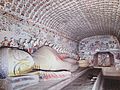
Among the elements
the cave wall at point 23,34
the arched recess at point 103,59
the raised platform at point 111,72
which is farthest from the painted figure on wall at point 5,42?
the arched recess at point 103,59

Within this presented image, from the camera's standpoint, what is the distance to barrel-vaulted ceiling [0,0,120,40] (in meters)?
5.52

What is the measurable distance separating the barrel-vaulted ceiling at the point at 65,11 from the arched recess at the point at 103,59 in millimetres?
5138

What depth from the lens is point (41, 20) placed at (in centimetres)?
667

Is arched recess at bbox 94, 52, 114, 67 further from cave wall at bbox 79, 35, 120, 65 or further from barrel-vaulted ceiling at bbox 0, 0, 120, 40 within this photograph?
barrel-vaulted ceiling at bbox 0, 0, 120, 40

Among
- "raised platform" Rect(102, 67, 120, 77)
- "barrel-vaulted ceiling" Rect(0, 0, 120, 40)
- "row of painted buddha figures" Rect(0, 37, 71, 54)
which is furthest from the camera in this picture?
"raised platform" Rect(102, 67, 120, 77)

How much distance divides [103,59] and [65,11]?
25.6 feet

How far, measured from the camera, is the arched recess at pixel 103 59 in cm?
1335

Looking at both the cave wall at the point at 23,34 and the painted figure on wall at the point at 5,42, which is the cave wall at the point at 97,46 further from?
the painted figure on wall at the point at 5,42

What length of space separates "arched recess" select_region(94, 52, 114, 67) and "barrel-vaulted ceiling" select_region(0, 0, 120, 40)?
514 centimetres

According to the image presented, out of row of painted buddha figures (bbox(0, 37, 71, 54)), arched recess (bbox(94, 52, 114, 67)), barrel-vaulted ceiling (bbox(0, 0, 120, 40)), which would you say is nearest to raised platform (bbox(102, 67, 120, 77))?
arched recess (bbox(94, 52, 114, 67))

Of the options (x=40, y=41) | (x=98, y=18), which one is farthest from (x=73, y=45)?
(x=40, y=41)

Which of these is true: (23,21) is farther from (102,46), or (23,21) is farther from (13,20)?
(102,46)

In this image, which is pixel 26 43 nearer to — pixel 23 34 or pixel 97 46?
pixel 23 34

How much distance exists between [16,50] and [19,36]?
1.99 ft
